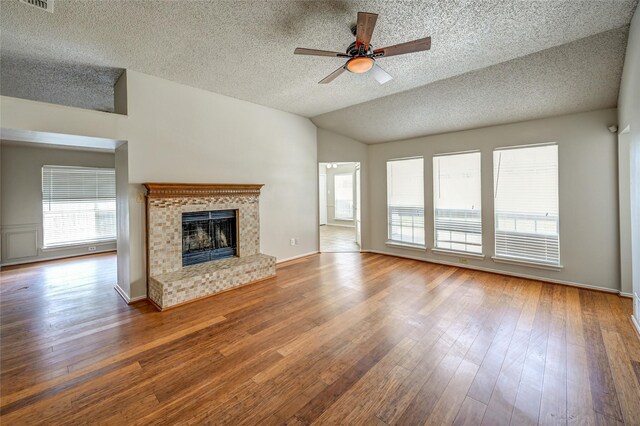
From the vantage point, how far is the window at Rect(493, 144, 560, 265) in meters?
4.03

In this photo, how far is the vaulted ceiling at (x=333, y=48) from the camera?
2346 mm

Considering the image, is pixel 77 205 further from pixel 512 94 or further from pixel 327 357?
pixel 512 94

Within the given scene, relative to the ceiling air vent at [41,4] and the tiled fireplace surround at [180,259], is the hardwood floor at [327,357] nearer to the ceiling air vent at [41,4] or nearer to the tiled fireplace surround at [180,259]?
the tiled fireplace surround at [180,259]

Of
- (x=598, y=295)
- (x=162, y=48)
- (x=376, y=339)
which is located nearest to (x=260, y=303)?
(x=376, y=339)

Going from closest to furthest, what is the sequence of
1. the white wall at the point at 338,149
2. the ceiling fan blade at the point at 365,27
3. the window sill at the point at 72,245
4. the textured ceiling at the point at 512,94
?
the ceiling fan blade at the point at 365,27
the textured ceiling at the point at 512,94
the window sill at the point at 72,245
the white wall at the point at 338,149

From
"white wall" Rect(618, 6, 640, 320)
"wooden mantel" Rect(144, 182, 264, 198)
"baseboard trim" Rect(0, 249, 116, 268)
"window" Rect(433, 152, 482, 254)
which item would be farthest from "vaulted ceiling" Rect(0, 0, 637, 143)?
"baseboard trim" Rect(0, 249, 116, 268)

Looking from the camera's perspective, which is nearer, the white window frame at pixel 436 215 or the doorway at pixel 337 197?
the white window frame at pixel 436 215

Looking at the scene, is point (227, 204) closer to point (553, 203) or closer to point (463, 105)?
point (463, 105)

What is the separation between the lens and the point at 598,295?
3.55 meters

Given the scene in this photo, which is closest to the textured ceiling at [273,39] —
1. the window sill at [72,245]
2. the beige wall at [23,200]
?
the beige wall at [23,200]

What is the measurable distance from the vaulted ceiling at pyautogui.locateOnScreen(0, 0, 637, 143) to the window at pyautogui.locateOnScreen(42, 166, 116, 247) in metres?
2.34

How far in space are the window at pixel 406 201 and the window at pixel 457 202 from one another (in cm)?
32

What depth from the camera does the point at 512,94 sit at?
3646mm

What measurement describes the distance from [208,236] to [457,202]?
4.44m
